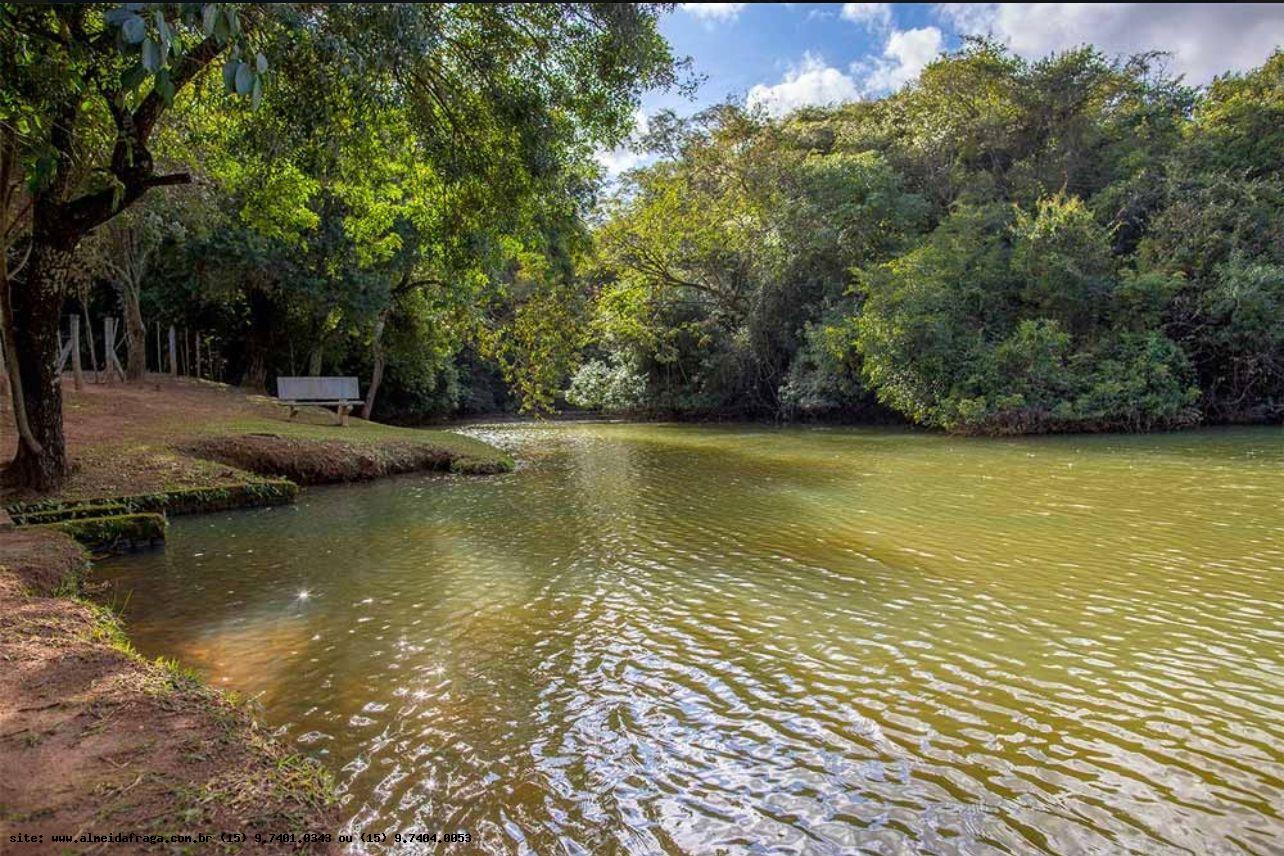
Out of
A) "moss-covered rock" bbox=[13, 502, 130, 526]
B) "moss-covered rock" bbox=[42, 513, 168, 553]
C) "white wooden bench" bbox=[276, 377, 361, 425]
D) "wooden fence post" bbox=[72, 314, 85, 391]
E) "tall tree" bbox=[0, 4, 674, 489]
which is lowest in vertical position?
"moss-covered rock" bbox=[42, 513, 168, 553]

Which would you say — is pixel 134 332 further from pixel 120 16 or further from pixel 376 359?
pixel 120 16

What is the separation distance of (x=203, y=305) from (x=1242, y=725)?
3191 centimetres

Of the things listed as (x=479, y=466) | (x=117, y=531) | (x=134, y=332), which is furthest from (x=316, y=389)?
(x=117, y=531)

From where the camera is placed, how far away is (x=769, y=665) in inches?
216

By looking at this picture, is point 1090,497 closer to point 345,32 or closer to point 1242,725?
point 1242,725

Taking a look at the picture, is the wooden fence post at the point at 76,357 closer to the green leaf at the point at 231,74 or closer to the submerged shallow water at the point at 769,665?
the submerged shallow water at the point at 769,665

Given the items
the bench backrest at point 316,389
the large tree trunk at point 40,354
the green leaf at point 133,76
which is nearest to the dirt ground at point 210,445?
the large tree trunk at point 40,354

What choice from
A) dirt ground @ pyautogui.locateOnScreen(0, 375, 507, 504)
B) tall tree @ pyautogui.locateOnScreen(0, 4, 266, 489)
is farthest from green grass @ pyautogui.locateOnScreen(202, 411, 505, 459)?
tall tree @ pyautogui.locateOnScreen(0, 4, 266, 489)

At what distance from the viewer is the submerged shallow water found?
144 inches

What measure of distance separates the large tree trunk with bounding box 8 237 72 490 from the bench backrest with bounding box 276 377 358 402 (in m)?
10.5

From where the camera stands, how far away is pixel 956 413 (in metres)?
24.3

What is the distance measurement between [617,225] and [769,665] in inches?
1101

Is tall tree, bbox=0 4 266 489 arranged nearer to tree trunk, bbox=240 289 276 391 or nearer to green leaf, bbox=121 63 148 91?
green leaf, bbox=121 63 148 91

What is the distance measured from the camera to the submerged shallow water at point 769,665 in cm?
367
